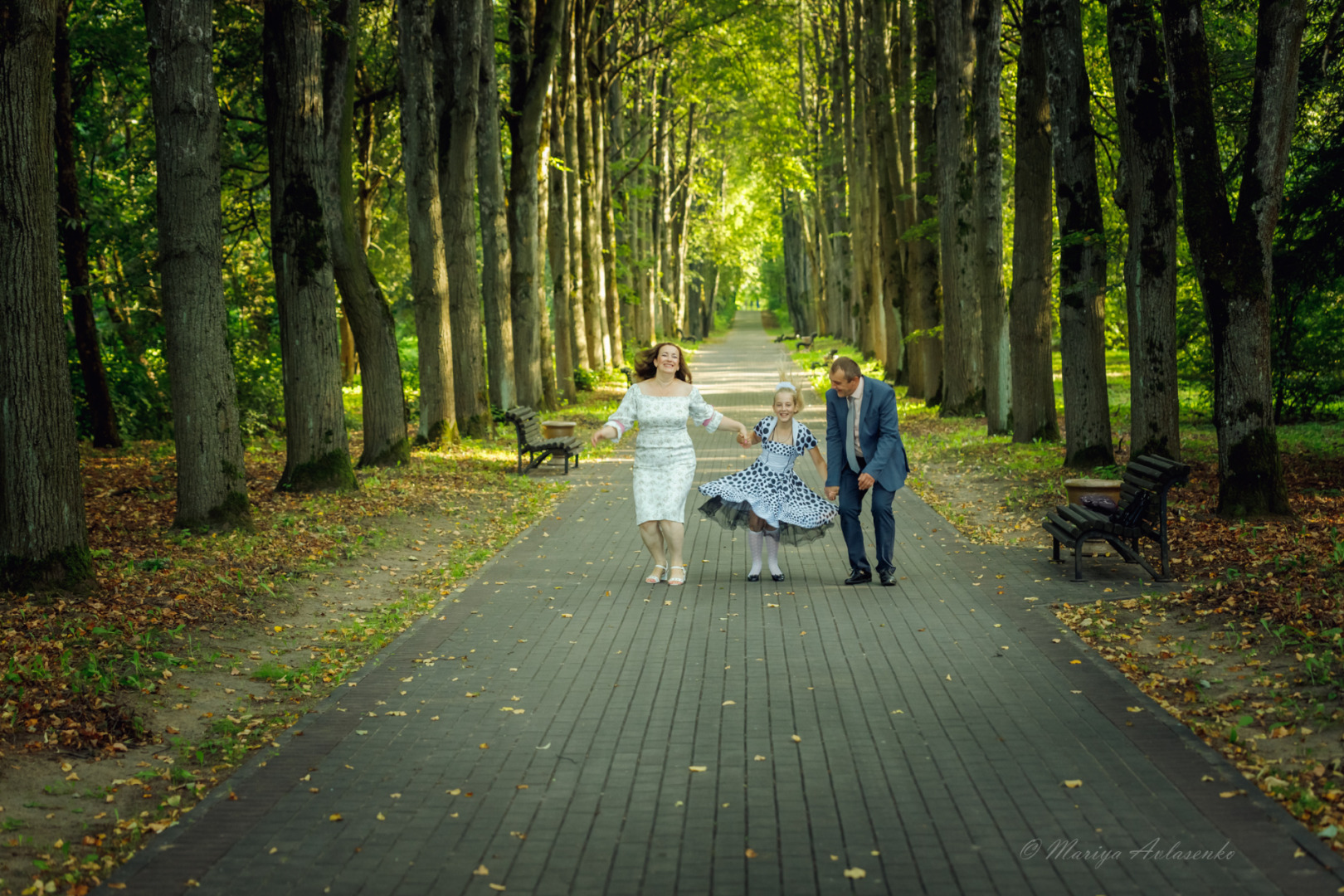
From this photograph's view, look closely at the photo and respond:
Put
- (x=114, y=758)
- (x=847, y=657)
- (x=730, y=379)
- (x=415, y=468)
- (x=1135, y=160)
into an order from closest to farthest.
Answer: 1. (x=114, y=758)
2. (x=847, y=657)
3. (x=1135, y=160)
4. (x=415, y=468)
5. (x=730, y=379)

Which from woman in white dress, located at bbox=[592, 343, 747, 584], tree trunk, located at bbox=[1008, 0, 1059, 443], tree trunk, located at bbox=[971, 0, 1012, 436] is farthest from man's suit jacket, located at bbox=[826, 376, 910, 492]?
tree trunk, located at bbox=[971, 0, 1012, 436]

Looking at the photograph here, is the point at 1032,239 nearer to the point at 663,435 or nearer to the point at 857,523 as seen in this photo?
the point at 857,523

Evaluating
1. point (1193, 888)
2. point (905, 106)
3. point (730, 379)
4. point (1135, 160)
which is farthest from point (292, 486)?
point (730, 379)

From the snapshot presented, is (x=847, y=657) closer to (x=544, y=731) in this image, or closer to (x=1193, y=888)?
(x=544, y=731)

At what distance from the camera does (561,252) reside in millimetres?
29750

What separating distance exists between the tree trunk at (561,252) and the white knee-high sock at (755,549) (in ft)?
62.7

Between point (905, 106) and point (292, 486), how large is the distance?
18924 millimetres

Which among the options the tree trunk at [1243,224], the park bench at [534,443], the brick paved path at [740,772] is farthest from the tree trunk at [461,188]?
the brick paved path at [740,772]

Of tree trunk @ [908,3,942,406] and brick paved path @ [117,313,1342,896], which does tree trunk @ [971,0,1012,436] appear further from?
brick paved path @ [117,313,1342,896]

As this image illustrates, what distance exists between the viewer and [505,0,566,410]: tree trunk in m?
23.9

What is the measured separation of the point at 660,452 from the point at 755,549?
127 centimetres

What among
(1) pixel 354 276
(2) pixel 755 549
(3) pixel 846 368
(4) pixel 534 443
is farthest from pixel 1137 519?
(1) pixel 354 276

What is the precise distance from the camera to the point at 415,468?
17266mm

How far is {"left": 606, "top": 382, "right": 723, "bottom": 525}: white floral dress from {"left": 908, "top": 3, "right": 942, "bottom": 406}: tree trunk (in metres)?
15.5
